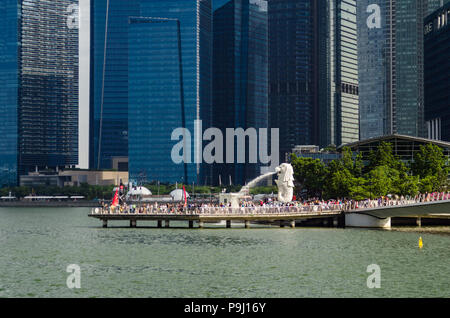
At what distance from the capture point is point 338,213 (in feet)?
387

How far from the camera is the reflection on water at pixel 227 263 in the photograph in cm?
5681

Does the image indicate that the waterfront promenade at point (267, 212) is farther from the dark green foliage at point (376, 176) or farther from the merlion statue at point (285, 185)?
the merlion statue at point (285, 185)

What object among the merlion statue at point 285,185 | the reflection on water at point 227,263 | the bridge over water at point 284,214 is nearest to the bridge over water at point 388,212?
the bridge over water at point 284,214

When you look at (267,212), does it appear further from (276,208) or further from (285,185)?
(285,185)

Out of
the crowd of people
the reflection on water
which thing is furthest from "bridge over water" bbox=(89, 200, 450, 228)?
the reflection on water

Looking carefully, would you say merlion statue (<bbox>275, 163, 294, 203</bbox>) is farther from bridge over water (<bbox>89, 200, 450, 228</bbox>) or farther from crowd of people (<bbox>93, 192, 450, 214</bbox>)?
bridge over water (<bbox>89, 200, 450, 228</bbox>)

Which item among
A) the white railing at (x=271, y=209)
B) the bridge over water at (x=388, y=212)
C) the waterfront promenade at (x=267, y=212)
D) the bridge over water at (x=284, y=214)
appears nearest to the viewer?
the bridge over water at (x=388, y=212)

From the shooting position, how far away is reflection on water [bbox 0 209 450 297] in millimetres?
56812

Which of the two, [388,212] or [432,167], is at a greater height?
[432,167]

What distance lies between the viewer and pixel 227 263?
71.6 meters

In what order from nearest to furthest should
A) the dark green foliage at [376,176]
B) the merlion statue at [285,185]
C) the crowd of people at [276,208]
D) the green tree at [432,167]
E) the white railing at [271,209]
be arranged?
the white railing at [271,209]
the crowd of people at [276,208]
the dark green foliage at [376,176]
the merlion statue at [285,185]
the green tree at [432,167]

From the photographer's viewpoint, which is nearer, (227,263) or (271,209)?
(227,263)

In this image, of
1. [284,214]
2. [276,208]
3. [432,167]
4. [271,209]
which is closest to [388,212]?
[284,214]
